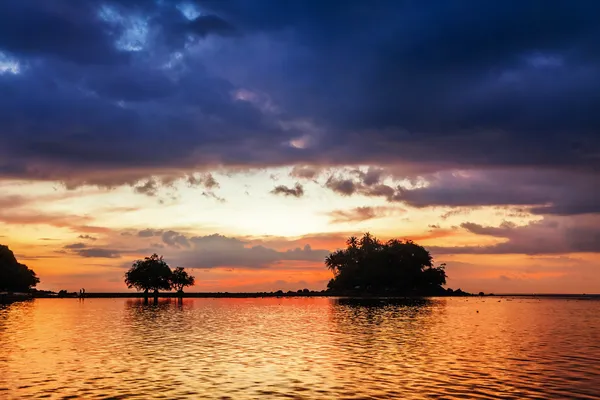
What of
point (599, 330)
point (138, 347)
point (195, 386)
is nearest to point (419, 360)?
point (195, 386)

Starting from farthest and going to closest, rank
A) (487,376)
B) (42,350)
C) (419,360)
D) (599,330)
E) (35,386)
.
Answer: (599,330), (42,350), (419,360), (487,376), (35,386)

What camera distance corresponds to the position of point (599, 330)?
85.6 metres

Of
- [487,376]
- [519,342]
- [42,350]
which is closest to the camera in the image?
[487,376]

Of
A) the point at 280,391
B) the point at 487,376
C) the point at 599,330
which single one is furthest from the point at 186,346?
the point at 599,330

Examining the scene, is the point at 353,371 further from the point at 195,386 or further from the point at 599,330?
the point at 599,330

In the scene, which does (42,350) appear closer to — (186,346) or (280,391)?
(186,346)

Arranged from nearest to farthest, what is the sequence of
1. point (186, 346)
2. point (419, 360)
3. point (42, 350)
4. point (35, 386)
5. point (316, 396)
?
point (316, 396) → point (35, 386) → point (419, 360) → point (42, 350) → point (186, 346)

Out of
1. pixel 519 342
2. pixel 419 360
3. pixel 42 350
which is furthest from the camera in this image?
pixel 519 342

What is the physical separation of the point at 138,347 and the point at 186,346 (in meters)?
5.03

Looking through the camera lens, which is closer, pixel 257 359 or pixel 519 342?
pixel 257 359

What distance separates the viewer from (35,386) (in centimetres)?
3691

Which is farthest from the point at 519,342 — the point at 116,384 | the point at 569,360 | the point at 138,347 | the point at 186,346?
the point at 116,384

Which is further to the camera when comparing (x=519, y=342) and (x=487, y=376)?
(x=519, y=342)

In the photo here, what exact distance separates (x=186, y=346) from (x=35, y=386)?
23818 millimetres
